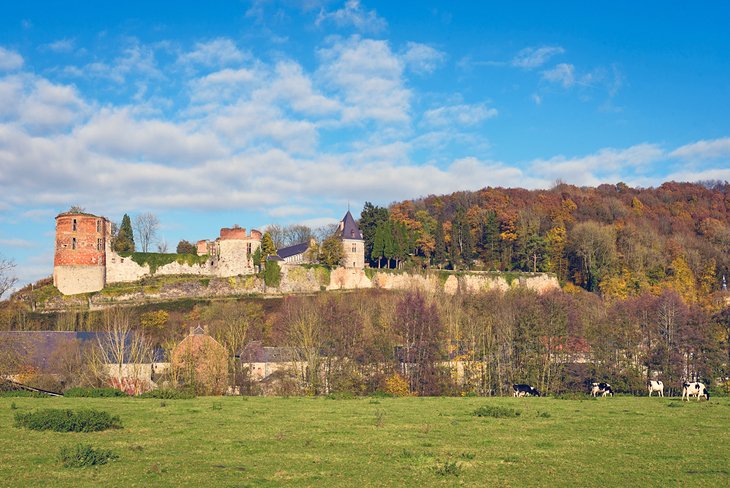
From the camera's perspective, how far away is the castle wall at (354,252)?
253 feet

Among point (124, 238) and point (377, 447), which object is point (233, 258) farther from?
point (377, 447)

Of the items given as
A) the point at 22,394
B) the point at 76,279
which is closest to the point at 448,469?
the point at 22,394

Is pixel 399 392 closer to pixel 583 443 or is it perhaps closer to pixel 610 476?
pixel 583 443

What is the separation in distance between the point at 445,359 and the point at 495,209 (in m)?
54.5

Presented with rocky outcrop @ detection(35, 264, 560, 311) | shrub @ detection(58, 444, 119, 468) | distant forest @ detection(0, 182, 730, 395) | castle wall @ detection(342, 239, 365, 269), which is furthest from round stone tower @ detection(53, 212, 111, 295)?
shrub @ detection(58, 444, 119, 468)

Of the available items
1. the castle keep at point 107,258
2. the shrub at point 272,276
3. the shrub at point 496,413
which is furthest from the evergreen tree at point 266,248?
the shrub at point 496,413

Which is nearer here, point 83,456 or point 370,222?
point 83,456

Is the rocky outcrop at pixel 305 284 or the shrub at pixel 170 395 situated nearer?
the shrub at pixel 170 395

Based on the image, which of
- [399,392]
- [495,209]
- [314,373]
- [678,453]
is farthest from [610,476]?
[495,209]

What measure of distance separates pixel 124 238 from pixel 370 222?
95.1 ft

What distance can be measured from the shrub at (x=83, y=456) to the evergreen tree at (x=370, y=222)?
229 ft

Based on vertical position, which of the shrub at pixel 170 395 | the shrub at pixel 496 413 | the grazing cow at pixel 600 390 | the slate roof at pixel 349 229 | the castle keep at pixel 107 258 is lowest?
the grazing cow at pixel 600 390

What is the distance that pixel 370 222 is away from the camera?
8325 cm

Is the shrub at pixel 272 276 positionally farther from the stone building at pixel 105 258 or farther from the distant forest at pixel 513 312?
the distant forest at pixel 513 312
